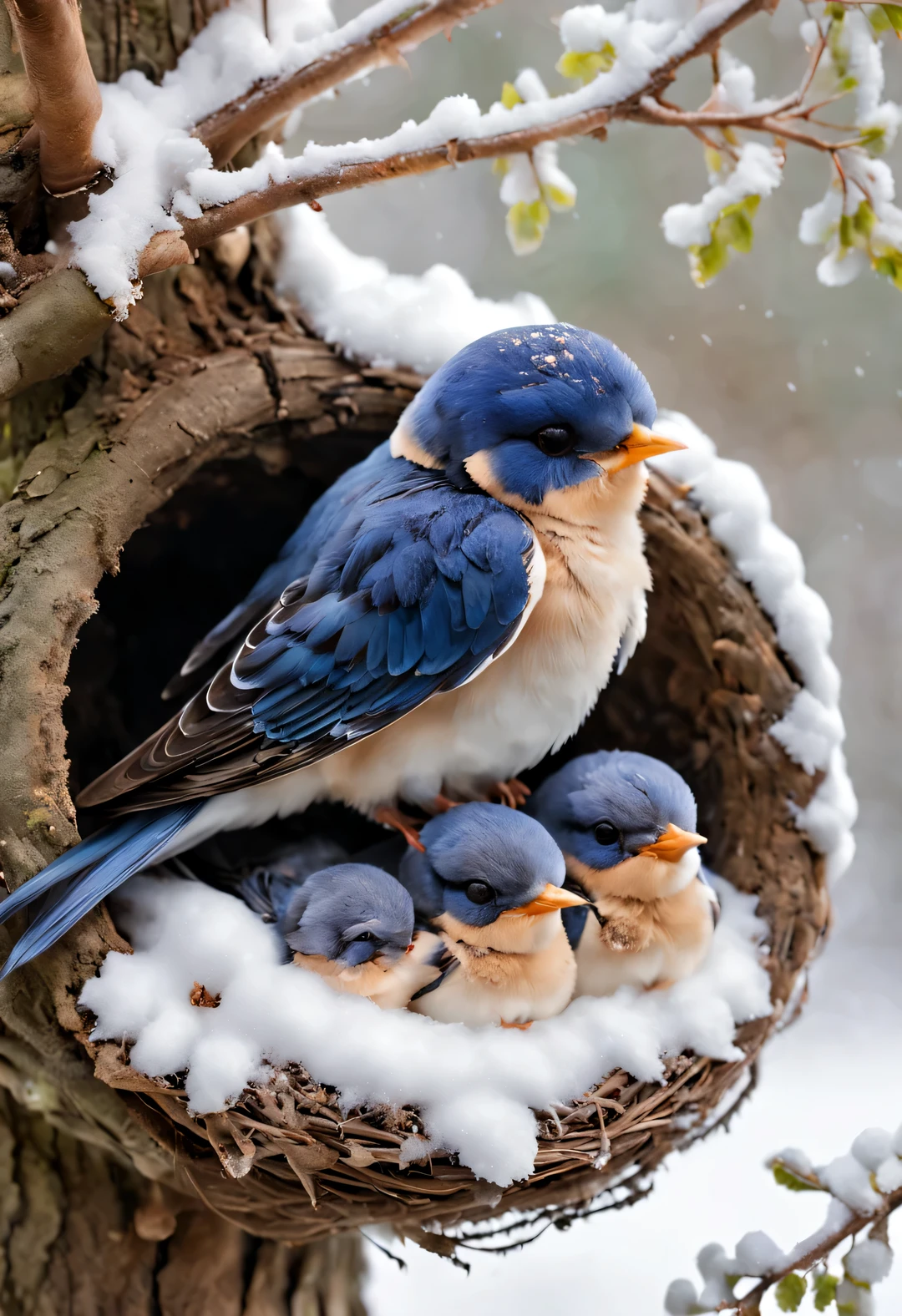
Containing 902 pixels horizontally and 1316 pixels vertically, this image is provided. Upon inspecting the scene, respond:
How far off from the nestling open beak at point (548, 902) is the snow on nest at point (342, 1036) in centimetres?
15

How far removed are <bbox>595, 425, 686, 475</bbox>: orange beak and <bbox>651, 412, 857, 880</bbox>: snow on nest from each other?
27cm

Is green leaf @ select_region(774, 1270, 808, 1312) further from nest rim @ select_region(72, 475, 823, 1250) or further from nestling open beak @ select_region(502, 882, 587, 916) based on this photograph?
nestling open beak @ select_region(502, 882, 587, 916)

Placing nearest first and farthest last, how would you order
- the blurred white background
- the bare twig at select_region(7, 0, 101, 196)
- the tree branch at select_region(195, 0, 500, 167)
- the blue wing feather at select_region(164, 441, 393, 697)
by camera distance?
1. the bare twig at select_region(7, 0, 101, 196)
2. the tree branch at select_region(195, 0, 500, 167)
3. the blue wing feather at select_region(164, 441, 393, 697)
4. the blurred white background

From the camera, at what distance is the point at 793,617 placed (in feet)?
5.47

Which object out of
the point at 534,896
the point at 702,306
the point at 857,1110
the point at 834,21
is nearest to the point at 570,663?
the point at 534,896

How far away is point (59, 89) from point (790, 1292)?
1.55 meters

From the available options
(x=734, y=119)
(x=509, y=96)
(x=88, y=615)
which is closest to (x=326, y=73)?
(x=509, y=96)

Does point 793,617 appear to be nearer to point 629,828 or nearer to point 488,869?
point 629,828

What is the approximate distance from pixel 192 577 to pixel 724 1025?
→ 115 cm

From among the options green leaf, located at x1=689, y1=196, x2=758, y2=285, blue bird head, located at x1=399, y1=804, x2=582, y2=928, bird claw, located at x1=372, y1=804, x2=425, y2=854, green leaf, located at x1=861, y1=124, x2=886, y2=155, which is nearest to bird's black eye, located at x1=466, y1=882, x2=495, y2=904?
blue bird head, located at x1=399, y1=804, x2=582, y2=928

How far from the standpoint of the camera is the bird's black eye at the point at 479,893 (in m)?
1.49

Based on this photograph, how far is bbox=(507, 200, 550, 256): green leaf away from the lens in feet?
5.34

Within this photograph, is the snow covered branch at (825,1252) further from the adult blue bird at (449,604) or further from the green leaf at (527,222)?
the green leaf at (527,222)

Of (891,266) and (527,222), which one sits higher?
(527,222)
